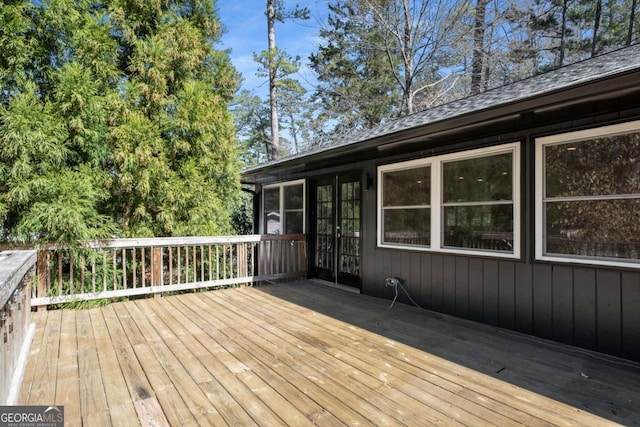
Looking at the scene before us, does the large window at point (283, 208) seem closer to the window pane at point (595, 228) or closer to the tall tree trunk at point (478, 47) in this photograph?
the window pane at point (595, 228)

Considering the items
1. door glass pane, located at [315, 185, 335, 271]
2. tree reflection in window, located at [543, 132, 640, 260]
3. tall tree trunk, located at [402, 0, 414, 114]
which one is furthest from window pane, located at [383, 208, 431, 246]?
tall tree trunk, located at [402, 0, 414, 114]

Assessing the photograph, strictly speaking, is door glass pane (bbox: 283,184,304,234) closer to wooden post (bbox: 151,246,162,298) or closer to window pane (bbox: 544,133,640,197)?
wooden post (bbox: 151,246,162,298)

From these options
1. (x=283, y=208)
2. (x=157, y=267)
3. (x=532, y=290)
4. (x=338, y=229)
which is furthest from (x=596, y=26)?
Answer: (x=157, y=267)

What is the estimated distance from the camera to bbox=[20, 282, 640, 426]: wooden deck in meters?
1.99

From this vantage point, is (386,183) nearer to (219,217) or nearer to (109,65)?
(219,217)

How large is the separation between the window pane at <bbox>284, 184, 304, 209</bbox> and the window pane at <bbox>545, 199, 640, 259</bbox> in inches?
166

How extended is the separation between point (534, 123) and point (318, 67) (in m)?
11.4

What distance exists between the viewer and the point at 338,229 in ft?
18.8

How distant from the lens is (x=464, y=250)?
390cm

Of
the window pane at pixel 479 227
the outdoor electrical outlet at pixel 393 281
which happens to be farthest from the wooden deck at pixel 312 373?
the window pane at pixel 479 227

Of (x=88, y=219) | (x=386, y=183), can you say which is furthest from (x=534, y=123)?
(x=88, y=219)

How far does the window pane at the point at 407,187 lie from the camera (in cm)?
436

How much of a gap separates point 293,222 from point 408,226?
281 centimetres

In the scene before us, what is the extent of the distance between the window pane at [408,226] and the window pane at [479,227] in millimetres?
274
